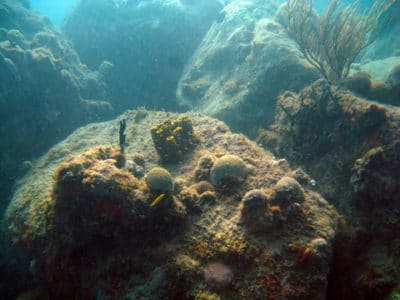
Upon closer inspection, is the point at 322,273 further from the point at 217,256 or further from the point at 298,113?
the point at 298,113

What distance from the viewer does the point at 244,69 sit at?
1059 cm

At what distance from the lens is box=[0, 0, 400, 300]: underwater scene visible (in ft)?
11.8

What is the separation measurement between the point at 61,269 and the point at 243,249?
2.98 m

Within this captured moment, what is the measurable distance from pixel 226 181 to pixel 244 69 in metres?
7.33

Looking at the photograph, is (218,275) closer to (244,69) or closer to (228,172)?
(228,172)

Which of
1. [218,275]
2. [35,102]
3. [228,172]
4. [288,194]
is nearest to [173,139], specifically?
[228,172]

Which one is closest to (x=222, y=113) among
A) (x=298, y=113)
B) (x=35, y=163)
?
(x=298, y=113)

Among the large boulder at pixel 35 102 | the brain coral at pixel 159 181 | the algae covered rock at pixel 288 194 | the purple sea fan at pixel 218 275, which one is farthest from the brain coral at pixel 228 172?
the large boulder at pixel 35 102

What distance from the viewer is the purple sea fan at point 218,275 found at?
3352mm

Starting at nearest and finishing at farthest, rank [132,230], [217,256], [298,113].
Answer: [217,256] → [132,230] → [298,113]

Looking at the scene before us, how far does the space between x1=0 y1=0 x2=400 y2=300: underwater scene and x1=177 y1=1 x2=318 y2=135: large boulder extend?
63mm

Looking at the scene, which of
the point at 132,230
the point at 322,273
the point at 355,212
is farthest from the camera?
the point at 355,212

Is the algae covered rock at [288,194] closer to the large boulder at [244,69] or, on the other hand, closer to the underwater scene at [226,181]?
the underwater scene at [226,181]

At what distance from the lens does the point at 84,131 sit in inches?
385
